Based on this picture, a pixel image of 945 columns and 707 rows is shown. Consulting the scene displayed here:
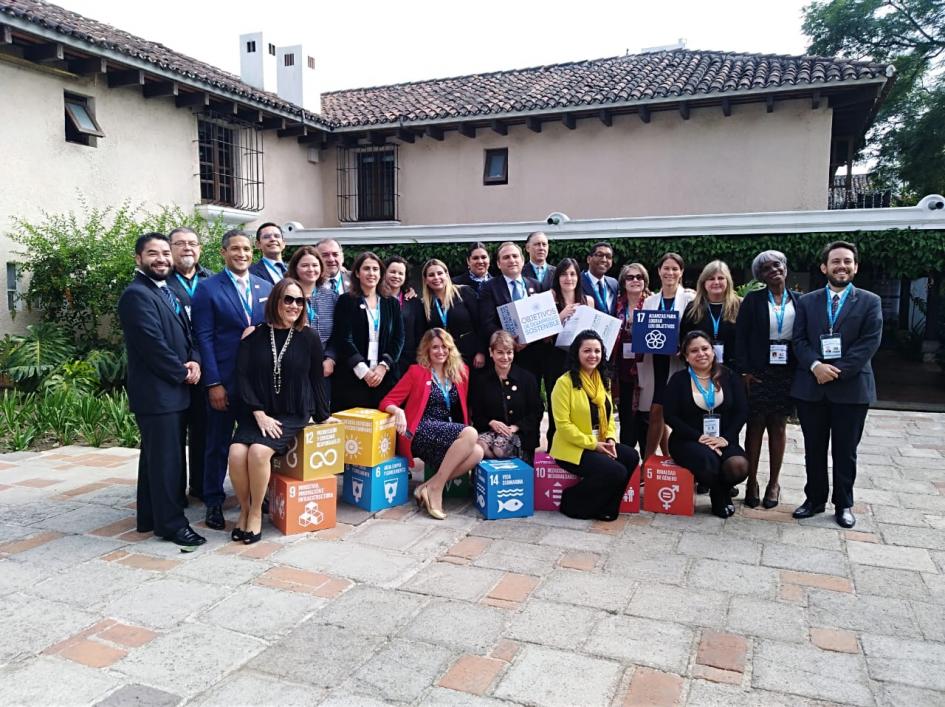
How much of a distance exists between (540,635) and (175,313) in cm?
289

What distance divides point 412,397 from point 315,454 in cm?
93

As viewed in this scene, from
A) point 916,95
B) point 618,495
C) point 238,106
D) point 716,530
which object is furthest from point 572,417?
point 916,95

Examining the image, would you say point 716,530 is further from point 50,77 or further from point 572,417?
point 50,77

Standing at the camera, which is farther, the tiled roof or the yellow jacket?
the tiled roof

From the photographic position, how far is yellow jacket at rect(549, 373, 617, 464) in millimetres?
5078

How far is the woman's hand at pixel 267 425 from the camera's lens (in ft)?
14.8

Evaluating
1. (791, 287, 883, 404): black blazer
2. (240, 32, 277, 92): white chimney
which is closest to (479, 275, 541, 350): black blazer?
(791, 287, 883, 404): black blazer

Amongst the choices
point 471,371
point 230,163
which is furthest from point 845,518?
point 230,163

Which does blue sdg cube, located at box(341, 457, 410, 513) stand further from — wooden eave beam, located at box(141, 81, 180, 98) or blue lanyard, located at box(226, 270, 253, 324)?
wooden eave beam, located at box(141, 81, 180, 98)

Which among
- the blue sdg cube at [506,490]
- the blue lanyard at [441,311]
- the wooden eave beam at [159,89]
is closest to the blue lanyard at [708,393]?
the blue sdg cube at [506,490]

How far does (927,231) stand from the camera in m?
10.9

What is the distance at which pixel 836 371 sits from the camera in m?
4.86

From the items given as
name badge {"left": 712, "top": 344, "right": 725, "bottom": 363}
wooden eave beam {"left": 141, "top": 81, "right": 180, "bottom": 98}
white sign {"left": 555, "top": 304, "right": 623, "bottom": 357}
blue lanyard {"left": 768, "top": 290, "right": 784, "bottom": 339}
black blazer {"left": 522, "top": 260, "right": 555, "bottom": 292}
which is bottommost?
name badge {"left": 712, "top": 344, "right": 725, "bottom": 363}

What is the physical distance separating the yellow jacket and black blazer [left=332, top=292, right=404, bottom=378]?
131cm
